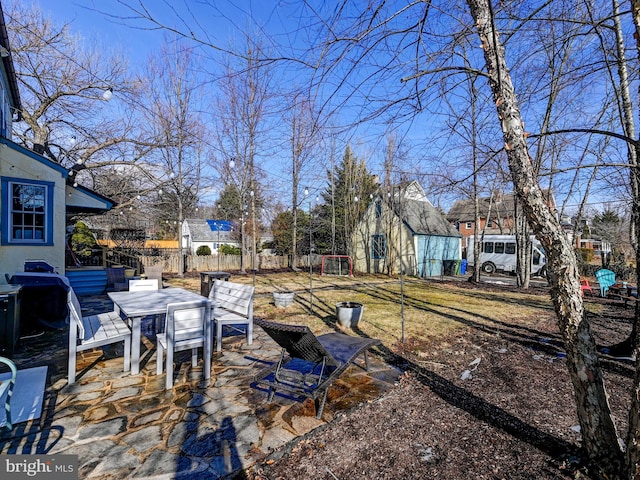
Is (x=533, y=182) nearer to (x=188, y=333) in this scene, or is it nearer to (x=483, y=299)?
(x=188, y=333)

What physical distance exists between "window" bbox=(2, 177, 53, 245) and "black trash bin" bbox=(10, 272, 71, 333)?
3.26 metres

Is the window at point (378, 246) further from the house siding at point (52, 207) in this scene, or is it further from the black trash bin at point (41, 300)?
the black trash bin at point (41, 300)

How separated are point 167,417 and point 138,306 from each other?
1.65m

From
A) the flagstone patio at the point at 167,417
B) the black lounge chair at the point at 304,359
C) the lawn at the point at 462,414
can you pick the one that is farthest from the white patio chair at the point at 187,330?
the lawn at the point at 462,414

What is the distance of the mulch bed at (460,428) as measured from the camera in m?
2.28

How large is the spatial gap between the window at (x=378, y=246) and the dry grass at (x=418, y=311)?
7.48 meters

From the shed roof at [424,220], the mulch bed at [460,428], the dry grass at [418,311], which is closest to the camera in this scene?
the mulch bed at [460,428]

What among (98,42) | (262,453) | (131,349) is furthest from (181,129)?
(262,453)

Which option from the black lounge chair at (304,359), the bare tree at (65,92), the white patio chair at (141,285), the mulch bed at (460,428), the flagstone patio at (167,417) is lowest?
the mulch bed at (460,428)

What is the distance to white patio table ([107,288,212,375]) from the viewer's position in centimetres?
379

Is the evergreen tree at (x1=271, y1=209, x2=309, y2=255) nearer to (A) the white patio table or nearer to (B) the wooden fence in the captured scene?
(B) the wooden fence

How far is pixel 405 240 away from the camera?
1873cm

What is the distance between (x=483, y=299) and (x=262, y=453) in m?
9.75

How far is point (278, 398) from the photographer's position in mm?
3367
